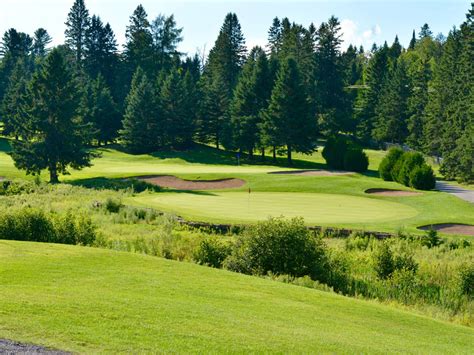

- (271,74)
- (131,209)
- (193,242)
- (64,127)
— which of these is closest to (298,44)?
(271,74)

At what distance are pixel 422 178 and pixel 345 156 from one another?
1816cm

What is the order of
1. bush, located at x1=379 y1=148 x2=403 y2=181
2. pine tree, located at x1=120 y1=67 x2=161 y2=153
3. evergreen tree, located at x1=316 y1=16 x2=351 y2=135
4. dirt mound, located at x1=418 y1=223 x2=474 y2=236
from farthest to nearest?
evergreen tree, located at x1=316 y1=16 x2=351 y2=135
pine tree, located at x1=120 y1=67 x2=161 y2=153
bush, located at x1=379 y1=148 x2=403 y2=181
dirt mound, located at x1=418 y1=223 x2=474 y2=236

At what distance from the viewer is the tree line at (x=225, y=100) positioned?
55.5 m

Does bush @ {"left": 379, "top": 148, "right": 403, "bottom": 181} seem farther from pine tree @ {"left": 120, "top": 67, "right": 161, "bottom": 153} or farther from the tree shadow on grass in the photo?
pine tree @ {"left": 120, "top": 67, "right": 161, "bottom": 153}

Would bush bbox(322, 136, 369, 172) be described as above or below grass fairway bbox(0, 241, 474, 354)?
above

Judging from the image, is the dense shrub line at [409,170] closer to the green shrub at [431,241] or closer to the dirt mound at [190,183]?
the dirt mound at [190,183]

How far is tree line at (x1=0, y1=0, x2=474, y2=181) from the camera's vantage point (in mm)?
55469

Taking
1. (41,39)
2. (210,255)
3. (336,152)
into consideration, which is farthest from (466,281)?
(41,39)


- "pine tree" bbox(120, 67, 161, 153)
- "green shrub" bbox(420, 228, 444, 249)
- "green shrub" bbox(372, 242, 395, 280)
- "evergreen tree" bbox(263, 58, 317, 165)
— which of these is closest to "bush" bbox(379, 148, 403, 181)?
"evergreen tree" bbox(263, 58, 317, 165)

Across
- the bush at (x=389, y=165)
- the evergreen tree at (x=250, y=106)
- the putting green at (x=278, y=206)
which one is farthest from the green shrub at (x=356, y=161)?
the putting green at (x=278, y=206)

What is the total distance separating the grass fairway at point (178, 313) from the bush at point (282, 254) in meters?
3.74

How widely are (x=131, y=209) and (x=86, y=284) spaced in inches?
765

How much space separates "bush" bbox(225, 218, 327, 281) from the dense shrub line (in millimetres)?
29145

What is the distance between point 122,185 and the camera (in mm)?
47281
